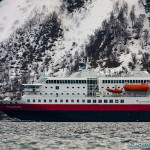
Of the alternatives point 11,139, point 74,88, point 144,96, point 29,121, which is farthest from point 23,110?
point 11,139

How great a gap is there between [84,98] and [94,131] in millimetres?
29585

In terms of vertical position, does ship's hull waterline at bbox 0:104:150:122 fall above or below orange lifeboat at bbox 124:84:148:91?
below

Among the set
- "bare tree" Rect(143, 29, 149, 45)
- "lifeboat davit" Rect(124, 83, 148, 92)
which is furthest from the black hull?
"bare tree" Rect(143, 29, 149, 45)

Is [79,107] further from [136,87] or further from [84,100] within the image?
[136,87]

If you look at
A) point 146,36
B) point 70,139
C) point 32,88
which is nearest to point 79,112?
point 32,88

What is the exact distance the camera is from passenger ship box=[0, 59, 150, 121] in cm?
11794

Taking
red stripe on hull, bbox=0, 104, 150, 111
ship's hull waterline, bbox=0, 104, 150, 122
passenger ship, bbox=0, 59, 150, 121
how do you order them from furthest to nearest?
passenger ship, bbox=0, 59, 150, 121 < ship's hull waterline, bbox=0, 104, 150, 122 < red stripe on hull, bbox=0, 104, 150, 111

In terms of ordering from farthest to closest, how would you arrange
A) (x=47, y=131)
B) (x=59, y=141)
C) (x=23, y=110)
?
(x=23, y=110) < (x=47, y=131) < (x=59, y=141)

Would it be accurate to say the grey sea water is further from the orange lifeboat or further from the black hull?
the orange lifeboat

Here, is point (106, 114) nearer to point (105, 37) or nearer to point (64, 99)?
point (64, 99)

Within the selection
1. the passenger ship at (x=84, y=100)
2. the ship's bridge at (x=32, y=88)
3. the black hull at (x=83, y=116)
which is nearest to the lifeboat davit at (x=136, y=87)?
the passenger ship at (x=84, y=100)

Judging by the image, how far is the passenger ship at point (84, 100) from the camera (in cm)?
11794

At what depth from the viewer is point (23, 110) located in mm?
117875

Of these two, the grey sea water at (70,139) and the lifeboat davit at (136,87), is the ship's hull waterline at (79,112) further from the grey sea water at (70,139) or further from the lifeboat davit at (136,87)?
the grey sea water at (70,139)
